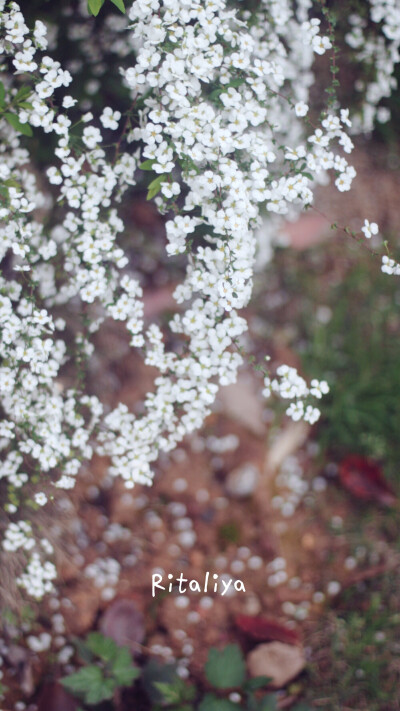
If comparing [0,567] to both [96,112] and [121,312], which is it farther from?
[96,112]

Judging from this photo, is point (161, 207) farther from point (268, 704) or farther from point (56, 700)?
point (56, 700)

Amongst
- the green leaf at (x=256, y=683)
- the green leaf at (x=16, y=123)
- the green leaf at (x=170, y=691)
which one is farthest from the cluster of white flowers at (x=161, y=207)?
the green leaf at (x=256, y=683)

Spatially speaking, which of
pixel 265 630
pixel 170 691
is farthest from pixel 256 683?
pixel 265 630

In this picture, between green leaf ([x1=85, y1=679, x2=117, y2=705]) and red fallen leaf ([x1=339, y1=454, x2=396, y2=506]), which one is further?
red fallen leaf ([x1=339, y1=454, x2=396, y2=506])

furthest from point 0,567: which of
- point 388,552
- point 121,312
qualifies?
point 388,552

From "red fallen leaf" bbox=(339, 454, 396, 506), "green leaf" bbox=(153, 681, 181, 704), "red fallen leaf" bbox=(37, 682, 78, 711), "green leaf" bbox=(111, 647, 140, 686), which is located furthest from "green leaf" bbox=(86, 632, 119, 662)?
"red fallen leaf" bbox=(339, 454, 396, 506)

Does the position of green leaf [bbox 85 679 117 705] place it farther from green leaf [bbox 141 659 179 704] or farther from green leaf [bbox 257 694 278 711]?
green leaf [bbox 257 694 278 711]
